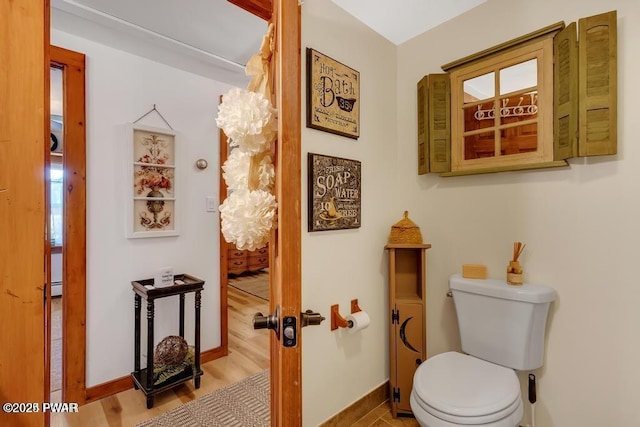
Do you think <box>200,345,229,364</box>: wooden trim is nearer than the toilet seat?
No

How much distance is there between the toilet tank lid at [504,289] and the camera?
4.45 ft

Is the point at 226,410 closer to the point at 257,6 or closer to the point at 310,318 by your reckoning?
the point at 310,318

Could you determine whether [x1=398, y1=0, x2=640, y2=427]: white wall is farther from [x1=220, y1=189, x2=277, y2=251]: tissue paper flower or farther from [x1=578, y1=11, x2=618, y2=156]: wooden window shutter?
[x1=220, y1=189, x2=277, y2=251]: tissue paper flower

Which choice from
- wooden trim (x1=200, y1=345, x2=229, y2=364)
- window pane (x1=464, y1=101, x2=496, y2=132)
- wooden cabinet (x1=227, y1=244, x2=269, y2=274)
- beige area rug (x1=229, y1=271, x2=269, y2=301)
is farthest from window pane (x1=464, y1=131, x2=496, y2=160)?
wooden cabinet (x1=227, y1=244, x2=269, y2=274)

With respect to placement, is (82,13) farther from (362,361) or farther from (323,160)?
(362,361)

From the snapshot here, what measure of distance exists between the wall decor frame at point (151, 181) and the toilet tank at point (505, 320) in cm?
200

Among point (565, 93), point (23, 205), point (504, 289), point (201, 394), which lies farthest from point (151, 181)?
point (565, 93)

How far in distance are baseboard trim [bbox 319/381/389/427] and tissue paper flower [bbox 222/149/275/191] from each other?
1.37 meters

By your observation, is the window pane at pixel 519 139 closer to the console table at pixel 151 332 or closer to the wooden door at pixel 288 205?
the wooden door at pixel 288 205

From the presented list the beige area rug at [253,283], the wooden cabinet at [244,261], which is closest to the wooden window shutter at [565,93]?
the beige area rug at [253,283]

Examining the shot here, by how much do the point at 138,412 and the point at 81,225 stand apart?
3.90 ft

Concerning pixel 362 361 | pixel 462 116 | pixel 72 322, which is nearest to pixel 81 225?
pixel 72 322

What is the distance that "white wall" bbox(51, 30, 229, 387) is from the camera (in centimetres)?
190

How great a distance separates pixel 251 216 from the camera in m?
0.77
